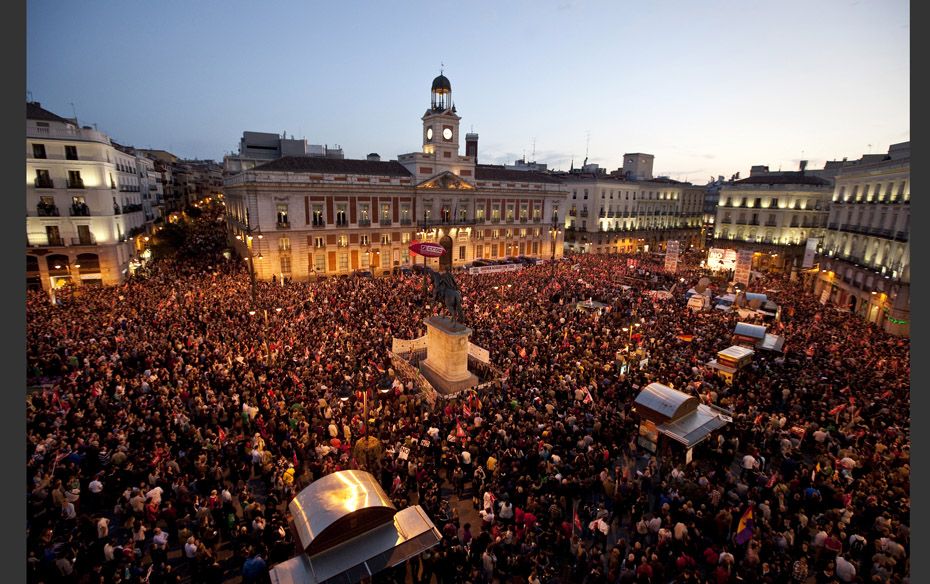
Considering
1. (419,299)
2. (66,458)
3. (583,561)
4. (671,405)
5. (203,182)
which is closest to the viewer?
(583,561)

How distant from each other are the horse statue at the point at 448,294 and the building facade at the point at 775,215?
5318 centimetres

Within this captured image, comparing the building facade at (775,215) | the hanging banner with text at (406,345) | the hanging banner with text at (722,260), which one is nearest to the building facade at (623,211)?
the building facade at (775,215)

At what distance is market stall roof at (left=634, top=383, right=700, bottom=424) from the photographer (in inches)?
524

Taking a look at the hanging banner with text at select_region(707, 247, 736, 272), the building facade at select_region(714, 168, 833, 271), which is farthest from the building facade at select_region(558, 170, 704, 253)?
the hanging banner with text at select_region(707, 247, 736, 272)

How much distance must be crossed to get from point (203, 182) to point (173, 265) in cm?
7206

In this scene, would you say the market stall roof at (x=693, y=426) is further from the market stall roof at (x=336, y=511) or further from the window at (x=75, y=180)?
the window at (x=75, y=180)

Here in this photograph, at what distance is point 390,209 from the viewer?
47125 mm

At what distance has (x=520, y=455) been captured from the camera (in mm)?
12461

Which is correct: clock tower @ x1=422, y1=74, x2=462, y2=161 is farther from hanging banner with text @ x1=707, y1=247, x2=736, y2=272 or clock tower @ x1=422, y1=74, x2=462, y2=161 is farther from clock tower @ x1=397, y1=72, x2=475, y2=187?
hanging banner with text @ x1=707, y1=247, x2=736, y2=272

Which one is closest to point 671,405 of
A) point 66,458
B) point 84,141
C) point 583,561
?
point 583,561

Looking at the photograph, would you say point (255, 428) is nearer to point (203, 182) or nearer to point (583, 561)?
point (583, 561)

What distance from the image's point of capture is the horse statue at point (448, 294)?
17.9 meters

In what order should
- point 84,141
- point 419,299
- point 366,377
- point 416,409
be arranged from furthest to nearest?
point 84,141 → point 419,299 → point 366,377 → point 416,409

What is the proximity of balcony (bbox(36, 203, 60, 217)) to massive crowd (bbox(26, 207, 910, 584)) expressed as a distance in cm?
1317
